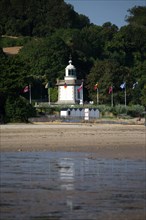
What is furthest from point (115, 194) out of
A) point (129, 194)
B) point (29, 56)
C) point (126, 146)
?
point (29, 56)

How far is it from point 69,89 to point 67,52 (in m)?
13.3

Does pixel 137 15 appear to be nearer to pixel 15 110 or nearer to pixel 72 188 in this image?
pixel 15 110

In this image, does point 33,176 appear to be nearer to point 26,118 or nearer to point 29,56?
point 26,118

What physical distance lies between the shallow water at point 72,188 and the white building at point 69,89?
5613 cm

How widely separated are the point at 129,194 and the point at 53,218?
2.63 meters

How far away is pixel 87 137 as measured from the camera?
30141 mm

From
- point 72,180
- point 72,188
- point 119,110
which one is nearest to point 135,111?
point 119,110

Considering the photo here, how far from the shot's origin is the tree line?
53625 mm

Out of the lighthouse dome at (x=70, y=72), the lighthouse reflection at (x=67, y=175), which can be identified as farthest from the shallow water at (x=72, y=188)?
the lighthouse dome at (x=70, y=72)

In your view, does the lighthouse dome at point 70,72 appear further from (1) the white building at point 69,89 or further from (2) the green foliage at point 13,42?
(2) the green foliage at point 13,42

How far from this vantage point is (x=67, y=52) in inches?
3573

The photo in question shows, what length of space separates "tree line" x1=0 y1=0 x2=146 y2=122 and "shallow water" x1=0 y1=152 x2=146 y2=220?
82.9 feet

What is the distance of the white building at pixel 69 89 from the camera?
77812 mm

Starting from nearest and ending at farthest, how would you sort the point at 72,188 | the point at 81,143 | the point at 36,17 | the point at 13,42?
the point at 72,188 → the point at 81,143 → the point at 13,42 → the point at 36,17
